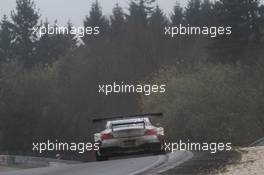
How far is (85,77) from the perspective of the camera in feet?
43.0

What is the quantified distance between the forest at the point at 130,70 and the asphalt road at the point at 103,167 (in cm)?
49

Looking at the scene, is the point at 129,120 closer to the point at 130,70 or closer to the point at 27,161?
the point at 130,70

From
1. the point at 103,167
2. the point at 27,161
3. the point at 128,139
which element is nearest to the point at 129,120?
the point at 128,139

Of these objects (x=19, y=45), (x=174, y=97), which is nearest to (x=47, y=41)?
(x=19, y=45)

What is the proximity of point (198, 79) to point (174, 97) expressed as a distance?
0.88 metres

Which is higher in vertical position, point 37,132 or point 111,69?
point 111,69

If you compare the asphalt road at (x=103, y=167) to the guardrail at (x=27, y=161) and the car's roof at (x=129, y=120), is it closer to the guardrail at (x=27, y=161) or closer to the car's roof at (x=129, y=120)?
the guardrail at (x=27, y=161)

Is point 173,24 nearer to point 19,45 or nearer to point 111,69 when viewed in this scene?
point 111,69

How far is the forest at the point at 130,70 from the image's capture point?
12961mm

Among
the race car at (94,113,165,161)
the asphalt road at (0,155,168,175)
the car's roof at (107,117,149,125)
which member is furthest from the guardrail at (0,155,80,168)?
the car's roof at (107,117,149,125)

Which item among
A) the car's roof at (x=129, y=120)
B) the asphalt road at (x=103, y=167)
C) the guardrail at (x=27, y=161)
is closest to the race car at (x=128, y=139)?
the car's roof at (x=129, y=120)

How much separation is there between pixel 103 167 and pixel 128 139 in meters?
0.64

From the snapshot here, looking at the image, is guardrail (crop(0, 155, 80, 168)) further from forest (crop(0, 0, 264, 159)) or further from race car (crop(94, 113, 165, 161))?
race car (crop(94, 113, 165, 161))

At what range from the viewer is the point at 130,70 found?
1338 centimetres
